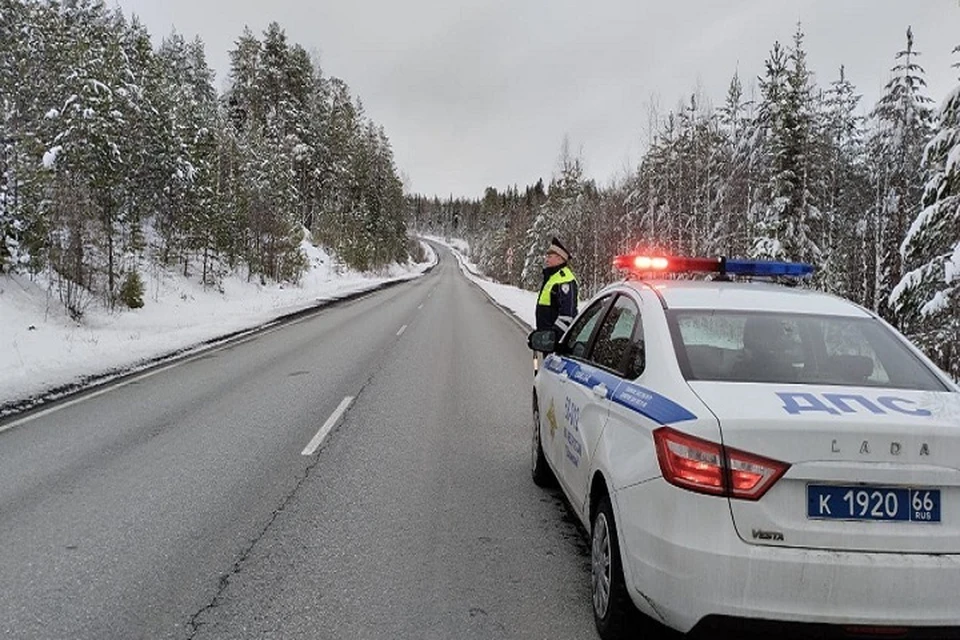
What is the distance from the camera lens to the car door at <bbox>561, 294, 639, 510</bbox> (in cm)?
361

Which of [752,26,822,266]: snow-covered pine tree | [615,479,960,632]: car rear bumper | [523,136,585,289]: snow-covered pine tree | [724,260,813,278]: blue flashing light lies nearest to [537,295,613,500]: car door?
[724,260,813,278]: blue flashing light

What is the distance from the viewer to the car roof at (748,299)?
366 cm

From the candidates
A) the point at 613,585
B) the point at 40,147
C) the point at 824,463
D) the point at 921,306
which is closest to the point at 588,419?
the point at 613,585

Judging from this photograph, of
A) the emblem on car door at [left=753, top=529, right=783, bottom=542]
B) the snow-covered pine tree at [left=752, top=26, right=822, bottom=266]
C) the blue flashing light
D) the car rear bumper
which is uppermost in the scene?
the snow-covered pine tree at [left=752, top=26, right=822, bottom=266]

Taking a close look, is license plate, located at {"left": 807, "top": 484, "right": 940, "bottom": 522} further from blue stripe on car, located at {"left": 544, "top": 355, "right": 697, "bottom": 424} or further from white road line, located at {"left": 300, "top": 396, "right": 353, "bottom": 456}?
white road line, located at {"left": 300, "top": 396, "right": 353, "bottom": 456}

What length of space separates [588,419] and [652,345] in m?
0.66

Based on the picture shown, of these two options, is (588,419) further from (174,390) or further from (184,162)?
(184,162)

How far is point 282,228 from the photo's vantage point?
38.7 metres

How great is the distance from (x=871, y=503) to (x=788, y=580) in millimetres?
433

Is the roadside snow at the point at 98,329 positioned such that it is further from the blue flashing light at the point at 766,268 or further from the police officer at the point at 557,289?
the blue flashing light at the point at 766,268

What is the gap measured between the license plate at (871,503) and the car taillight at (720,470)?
18 centimetres

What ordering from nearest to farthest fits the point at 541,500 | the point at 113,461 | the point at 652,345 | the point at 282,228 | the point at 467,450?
the point at 652,345
the point at 541,500
the point at 113,461
the point at 467,450
the point at 282,228

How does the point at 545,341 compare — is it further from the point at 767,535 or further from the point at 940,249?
the point at 940,249

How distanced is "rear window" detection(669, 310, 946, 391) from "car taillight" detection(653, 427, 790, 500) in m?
0.53
